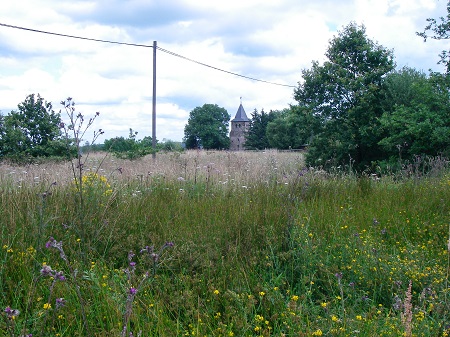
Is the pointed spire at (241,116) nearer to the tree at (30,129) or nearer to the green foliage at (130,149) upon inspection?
the tree at (30,129)

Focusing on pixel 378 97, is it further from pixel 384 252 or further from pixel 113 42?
pixel 384 252

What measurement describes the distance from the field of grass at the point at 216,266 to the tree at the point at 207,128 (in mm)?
72636

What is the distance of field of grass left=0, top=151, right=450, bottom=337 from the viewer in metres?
2.91

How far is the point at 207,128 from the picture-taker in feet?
258

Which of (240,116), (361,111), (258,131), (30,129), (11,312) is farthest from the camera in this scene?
(240,116)

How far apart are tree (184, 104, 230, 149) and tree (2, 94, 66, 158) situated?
52.4 metres

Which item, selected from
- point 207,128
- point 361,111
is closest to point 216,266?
point 361,111

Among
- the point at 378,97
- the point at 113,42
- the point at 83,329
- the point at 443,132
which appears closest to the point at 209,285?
the point at 83,329

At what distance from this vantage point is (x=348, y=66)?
21.5 metres

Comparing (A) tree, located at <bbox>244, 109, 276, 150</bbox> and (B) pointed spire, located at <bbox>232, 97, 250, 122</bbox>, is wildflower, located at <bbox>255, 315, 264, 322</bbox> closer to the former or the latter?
(A) tree, located at <bbox>244, 109, 276, 150</bbox>

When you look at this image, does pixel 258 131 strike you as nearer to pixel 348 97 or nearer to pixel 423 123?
pixel 348 97

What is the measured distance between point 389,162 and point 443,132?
2.75m

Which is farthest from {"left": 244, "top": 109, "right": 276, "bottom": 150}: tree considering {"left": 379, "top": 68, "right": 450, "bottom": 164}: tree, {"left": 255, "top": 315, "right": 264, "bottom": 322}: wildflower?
{"left": 255, "top": 315, "right": 264, "bottom": 322}: wildflower

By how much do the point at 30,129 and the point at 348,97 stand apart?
17.8m
